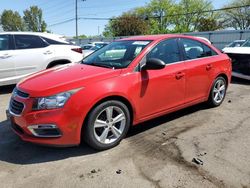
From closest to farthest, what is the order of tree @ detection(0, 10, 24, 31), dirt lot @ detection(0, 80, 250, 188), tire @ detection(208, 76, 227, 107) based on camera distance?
dirt lot @ detection(0, 80, 250, 188) < tire @ detection(208, 76, 227, 107) < tree @ detection(0, 10, 24, 31)

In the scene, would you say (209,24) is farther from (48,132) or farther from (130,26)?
(48,132)

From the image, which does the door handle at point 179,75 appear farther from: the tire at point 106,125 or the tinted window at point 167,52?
the tire at point 106,125

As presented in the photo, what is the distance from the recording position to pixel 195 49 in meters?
5.17

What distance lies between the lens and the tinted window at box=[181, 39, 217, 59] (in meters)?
4.96

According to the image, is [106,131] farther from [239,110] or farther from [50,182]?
[239,110]

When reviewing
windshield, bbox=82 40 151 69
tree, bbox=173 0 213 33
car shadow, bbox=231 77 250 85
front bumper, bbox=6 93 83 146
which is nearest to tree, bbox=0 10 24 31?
tree, bbox=173 0 213 33

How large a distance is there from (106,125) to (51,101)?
0.84 metres

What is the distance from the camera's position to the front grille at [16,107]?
Answer: 3.57 meters

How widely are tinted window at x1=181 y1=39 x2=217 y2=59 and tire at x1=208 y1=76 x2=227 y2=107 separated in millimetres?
593

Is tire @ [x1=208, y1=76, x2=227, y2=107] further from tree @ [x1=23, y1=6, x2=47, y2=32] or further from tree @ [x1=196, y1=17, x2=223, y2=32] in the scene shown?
tree @ [x1=23, y1=6, x2=47, y2=32]

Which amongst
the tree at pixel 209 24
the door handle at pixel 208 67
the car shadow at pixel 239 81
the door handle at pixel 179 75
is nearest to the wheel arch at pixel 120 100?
the door handle at pixel 179 75

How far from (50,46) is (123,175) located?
18.1 feet

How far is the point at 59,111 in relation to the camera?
3393 millimetres

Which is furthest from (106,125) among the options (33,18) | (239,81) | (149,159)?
(33,18)
